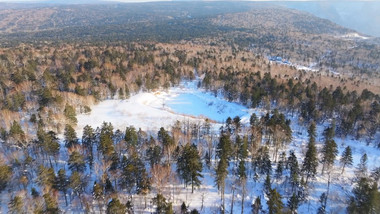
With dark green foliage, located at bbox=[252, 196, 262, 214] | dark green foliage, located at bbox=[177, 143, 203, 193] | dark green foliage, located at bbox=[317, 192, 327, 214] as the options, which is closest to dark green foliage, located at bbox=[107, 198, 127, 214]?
dark green foliage, located at bbox=[177, 143, 203, 193]

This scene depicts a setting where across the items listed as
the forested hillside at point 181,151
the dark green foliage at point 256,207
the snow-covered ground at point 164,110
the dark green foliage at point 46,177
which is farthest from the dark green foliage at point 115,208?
the snow-covered ground at point 164,110

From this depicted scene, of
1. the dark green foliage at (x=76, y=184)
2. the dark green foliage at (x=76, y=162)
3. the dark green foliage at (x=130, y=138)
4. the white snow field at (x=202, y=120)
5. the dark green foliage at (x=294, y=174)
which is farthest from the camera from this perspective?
the dark green foliage at (x=130, y=138)

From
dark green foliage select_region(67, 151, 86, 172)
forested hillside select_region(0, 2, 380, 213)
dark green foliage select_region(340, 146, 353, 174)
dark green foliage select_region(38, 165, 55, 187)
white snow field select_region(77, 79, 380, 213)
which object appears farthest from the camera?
dark green foliage select_region(340, 146, 353, 174)

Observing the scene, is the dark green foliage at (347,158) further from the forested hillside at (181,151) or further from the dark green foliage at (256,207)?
the dark green foliage at (256,207)

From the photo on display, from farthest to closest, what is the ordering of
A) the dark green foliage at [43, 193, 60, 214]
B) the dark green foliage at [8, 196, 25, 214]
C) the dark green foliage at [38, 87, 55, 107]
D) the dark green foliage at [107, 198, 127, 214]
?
the dark green foliage at [38, 87, 55, 107], the dark green foliage at [107, 198, 127, 214], the dark green foliage at [43, 193, 60, 214], the dark green foliage at [8, 196, 25, 214]

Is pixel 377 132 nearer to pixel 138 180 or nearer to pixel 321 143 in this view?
pixel 321 143

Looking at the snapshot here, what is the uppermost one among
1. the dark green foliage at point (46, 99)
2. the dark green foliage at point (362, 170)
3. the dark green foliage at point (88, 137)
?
the dark green foliage at point (46, 99)

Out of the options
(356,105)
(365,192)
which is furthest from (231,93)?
(365,192)

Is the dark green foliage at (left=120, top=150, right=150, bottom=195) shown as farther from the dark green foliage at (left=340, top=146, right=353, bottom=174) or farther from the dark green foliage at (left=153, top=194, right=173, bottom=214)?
the dark green foliage at (left=340, top=146, right=353, bottom=174)
